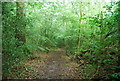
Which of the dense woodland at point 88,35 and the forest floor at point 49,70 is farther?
the forest floor at point 49,70

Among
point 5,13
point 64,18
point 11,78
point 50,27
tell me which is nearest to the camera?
point 5,13

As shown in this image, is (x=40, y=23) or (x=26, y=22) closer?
(x=26, y=22)

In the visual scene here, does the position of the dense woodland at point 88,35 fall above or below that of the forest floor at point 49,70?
above

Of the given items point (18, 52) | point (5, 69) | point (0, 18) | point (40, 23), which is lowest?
point (5, 69)

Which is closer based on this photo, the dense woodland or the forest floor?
the dense woodland

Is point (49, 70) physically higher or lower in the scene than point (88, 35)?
lower

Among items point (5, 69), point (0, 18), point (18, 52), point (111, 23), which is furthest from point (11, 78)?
point (111, 23)

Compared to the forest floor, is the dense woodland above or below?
above

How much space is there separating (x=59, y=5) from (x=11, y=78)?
8.39 metres

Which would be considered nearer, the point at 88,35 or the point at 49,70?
the point at 88,35

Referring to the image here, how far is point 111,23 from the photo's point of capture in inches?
147

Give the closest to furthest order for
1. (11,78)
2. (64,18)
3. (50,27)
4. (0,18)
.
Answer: (0,18) < (11,78) < (64,18) < (50,27)

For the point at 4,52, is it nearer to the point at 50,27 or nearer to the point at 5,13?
the point at 5,13

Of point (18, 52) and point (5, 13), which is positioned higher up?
point (5, 13)
